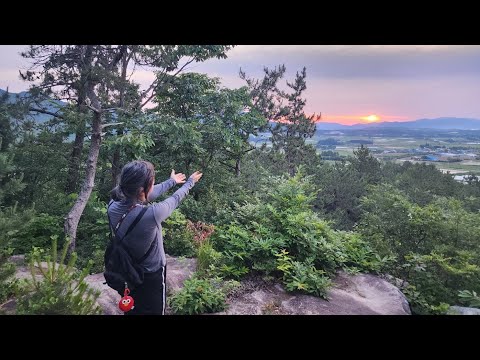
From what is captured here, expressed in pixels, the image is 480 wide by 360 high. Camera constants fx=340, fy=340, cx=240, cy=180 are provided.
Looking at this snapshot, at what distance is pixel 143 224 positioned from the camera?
189 centimetres

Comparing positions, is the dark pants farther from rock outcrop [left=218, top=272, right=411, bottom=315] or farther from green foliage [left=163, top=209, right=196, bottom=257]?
green foliage [left=163, top=209, right=196, bottom=257]

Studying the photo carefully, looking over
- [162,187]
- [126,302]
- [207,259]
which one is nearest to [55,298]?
[126,302]

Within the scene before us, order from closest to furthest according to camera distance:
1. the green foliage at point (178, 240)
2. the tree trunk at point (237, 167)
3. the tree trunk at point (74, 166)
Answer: the green foliage at point (178, 240)
the tree trunk at point (74, 166)
the tree trunk at point (237, 167)

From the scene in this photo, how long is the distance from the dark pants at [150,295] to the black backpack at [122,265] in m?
0.08

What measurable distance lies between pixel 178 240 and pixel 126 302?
242 centimetres

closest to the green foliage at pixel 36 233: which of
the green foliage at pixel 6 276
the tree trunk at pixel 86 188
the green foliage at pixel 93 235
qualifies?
the tree trunk at pixel 86 188

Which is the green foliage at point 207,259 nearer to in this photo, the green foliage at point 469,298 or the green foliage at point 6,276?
the green foliage at point 6,276

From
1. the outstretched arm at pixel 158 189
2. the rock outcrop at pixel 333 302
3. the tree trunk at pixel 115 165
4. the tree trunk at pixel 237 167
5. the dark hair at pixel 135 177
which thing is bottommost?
the rock outcrop at pixel 333 302

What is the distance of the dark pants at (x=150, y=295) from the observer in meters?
2.04

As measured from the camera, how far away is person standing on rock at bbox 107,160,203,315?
6.24 feet

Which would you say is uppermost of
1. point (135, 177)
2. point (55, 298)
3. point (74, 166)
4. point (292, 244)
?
point (135, 177)

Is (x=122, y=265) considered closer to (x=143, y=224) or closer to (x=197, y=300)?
(x=143, y=224)
